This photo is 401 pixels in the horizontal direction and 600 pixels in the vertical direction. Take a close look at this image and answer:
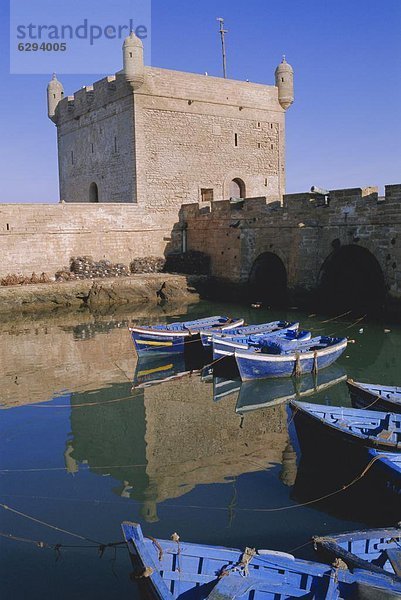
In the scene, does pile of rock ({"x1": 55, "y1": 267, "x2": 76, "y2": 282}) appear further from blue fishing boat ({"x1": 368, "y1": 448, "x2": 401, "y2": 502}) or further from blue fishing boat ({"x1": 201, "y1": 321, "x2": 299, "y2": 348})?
blue fishing boat ({"x1": 368, "y1": 448, "x2": 401, "y2": 502})

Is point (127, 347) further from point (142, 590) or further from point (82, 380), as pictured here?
point (142, 590)

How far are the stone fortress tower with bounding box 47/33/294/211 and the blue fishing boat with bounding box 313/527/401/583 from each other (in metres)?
19.9

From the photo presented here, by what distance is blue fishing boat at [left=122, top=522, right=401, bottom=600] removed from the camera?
407cm

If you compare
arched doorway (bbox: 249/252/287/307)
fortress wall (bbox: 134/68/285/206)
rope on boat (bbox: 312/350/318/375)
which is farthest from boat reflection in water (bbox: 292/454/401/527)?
fortress wall (bbox: 134/68/285/206)

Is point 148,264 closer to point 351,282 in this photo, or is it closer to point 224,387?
point 351,282

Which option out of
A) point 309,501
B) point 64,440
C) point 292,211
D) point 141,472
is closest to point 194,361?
point 64,440

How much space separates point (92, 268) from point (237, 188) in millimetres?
8762

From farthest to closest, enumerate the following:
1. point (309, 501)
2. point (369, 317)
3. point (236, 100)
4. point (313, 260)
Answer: point (236, 100), point (313, 260), point (369, 317), point (309, 501)

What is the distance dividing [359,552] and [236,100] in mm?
23689

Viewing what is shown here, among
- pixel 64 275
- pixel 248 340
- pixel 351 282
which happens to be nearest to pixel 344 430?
pixel 248 340

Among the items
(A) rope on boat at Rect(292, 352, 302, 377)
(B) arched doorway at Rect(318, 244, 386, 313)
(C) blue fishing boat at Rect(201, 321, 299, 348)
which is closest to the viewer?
(A) rope on boat at Rect(292, 352, 302, 377)

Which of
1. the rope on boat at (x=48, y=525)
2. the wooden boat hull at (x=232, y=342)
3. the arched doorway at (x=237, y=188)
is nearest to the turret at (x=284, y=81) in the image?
the arched doorway at (x=237, y=188)

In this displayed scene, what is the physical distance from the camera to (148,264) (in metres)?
23.7

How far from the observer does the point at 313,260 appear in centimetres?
1852
